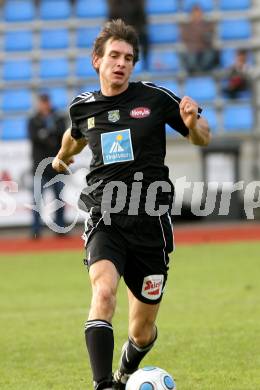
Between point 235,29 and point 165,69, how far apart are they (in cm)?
212

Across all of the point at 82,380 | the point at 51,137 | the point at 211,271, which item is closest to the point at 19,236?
the point at 51,137

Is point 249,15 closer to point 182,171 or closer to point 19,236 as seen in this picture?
point 182,171

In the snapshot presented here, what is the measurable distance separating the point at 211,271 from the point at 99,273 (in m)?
7.70

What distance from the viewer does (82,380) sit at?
22.6 ft

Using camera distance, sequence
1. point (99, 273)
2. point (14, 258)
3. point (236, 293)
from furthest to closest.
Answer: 1. point (14, 258)
2. point (236, 293)
3. point (99, 273)

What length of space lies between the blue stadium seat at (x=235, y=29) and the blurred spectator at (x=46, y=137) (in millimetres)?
6538

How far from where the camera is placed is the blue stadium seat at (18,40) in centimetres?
2433

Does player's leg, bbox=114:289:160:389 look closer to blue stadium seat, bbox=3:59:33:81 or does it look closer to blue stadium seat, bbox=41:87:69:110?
blue stadium seat, bbox=41:87:69:110

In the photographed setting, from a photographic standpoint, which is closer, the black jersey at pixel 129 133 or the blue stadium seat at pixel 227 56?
the black jersey at pixel 129 133

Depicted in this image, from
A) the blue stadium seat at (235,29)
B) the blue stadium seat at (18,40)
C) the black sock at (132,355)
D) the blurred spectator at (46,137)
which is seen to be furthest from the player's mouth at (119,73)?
the blue stadium seat at (18,40)

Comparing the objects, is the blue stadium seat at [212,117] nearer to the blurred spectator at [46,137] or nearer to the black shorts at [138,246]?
the blurred spectator at [46,137]

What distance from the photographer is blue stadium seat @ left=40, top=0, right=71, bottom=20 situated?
79.8 feet

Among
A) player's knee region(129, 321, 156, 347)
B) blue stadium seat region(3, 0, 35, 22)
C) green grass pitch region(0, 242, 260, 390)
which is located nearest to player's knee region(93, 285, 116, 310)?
player's knee region(129, 321, 156, 347)

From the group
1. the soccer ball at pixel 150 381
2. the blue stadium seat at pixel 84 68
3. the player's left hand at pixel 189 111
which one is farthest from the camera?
the blue stadium seat at pixel 84 68
